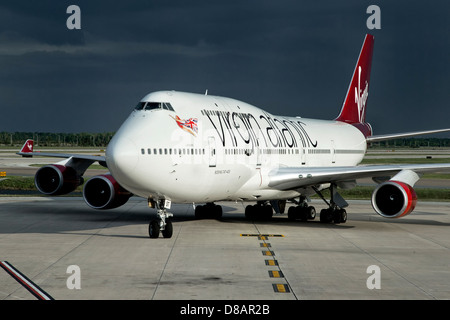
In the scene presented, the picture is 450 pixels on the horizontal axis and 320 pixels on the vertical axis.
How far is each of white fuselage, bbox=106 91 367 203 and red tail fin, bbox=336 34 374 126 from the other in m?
10.1

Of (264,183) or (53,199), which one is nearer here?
(264,183)

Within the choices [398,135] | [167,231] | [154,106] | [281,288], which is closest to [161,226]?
[167,231]

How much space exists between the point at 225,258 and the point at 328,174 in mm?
9522

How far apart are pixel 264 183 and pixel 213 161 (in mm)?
4388

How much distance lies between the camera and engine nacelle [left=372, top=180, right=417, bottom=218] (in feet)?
81.0

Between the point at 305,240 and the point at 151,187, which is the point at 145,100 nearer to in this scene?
the point at 151,187

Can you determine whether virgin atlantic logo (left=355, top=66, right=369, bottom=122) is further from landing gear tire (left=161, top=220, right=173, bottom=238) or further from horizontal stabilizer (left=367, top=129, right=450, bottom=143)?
landing gear tire (left=161, top=220, right=173, bottom=238)

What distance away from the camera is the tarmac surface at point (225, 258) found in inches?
576

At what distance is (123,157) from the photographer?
20.9 m

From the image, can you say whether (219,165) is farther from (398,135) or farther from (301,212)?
(398,135)

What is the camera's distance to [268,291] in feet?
48.1

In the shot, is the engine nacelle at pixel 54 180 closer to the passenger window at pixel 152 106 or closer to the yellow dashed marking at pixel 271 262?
the passenger window at pixel 152 106

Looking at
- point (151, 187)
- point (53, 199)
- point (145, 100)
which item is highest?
point (145, 100)
